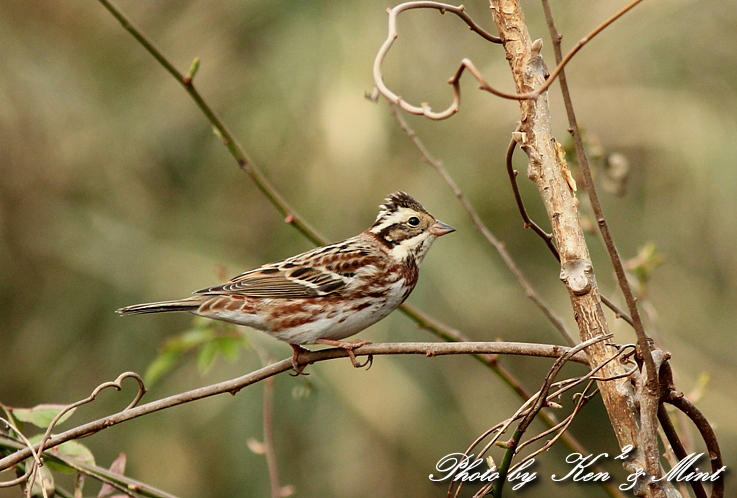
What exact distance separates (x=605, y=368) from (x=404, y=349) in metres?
0.47

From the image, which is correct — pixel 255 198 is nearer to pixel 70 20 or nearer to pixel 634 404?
pixel 70 20

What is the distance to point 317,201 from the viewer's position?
6.81 metres

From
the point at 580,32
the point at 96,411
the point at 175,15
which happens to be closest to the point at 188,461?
the point at 96,411

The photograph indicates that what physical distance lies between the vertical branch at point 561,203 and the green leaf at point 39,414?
1.35 m

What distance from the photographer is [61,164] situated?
7562 millimetres

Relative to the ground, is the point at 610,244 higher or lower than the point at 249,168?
lower

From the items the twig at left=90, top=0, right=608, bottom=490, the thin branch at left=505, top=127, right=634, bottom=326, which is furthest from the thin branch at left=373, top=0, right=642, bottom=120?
the twig at left=90, top=0, right=608, bottom=490

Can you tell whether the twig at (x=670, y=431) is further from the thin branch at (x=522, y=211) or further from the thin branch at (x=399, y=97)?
the thin branch at (x=399, y=97)

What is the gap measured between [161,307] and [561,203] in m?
1.92

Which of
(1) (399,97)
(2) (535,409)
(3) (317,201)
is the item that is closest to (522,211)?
(1) (399,97)

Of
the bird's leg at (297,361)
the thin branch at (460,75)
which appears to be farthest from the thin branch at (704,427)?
the bird's leg at (297,361)

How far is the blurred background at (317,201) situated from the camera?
6.50m

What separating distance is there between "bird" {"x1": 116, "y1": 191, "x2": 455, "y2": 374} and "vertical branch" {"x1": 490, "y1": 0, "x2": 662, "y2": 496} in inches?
63.7

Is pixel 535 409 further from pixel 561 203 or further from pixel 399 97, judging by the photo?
pixel 399 97
